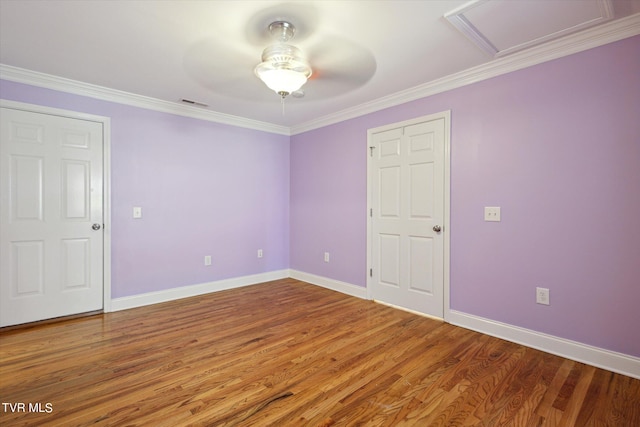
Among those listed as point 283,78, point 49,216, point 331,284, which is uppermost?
point 283,78

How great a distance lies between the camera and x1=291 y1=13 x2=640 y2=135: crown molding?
2.10m

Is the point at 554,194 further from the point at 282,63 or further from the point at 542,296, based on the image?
the point at 282,63

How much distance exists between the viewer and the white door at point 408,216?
3.13 metres

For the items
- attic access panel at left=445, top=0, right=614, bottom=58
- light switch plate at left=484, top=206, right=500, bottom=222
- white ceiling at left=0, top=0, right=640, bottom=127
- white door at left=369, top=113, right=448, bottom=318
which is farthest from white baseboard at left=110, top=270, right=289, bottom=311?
attic access panel at left=445, top=0, right=614, bottom=58

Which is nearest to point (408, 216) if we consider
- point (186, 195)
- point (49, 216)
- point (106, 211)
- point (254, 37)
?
point (254, 37)

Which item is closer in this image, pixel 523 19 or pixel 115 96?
pixel 523 19

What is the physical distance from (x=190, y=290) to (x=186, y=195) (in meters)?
1.24

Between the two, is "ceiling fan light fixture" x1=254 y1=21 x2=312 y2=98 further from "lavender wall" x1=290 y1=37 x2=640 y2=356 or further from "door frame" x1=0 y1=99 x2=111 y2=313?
"door frame" x1=0 y1=99 x2=111 y2=313

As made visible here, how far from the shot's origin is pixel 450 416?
169 cm

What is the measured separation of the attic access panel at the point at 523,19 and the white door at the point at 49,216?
365cm

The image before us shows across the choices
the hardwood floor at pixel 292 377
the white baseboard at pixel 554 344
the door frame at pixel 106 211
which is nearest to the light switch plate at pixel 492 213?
the white baseboard at pixel 554 344

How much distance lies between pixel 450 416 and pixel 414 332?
113cm

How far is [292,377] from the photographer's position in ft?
6.78

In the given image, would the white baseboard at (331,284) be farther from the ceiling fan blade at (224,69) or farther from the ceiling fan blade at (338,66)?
the ceiling fan blade at (224,69)
